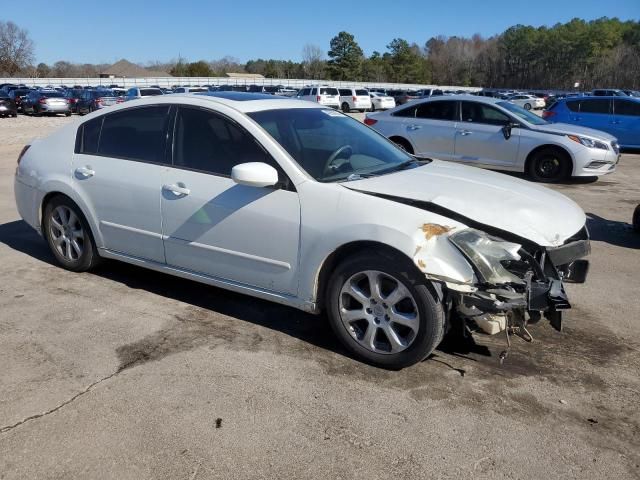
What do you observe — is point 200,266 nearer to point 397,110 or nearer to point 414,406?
point 414,406

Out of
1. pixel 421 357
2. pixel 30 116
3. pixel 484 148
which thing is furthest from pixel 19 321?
pixel 30 116

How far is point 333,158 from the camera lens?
4.21 metres

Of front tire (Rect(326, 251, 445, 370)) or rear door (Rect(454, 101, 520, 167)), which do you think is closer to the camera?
front tire (Rect(326, 251, 445, 370))

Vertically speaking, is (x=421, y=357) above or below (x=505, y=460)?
above

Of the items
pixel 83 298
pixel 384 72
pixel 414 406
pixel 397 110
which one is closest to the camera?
pixel 414 406

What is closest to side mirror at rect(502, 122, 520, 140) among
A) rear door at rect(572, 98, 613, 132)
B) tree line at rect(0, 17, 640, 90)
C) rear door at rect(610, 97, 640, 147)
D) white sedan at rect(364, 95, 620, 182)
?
white sedan at rect(364, 95, 620, 182)

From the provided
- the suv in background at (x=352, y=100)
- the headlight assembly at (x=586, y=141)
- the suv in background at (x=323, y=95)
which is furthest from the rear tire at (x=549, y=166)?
the suv in background at (x=352, y=100)

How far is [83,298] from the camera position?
15.6 feet

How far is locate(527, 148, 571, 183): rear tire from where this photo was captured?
10.6 meters

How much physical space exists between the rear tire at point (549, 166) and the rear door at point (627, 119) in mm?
5795

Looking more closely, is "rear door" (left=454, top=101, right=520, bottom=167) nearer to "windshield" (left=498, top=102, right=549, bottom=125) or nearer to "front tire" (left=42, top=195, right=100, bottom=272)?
"windshield" (left=498, top=102, right=549, bottom=125)

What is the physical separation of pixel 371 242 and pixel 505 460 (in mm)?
1400

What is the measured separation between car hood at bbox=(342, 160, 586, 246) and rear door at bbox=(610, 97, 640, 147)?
1269cm

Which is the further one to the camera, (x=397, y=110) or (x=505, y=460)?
(x=397, y=110)
